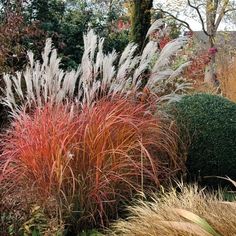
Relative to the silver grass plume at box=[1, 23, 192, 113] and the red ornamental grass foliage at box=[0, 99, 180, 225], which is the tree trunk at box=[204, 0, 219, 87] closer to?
the silver grass plume at box=[1, 23, 192, 113]

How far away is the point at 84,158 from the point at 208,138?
1850 millimetres

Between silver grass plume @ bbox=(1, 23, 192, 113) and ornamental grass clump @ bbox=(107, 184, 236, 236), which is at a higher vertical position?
silver grass plume @ bbox=(1, 23, 192, 113)

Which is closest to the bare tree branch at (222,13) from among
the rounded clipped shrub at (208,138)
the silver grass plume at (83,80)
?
the rounded clipped shrub at (208,138)

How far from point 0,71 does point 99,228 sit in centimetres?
332

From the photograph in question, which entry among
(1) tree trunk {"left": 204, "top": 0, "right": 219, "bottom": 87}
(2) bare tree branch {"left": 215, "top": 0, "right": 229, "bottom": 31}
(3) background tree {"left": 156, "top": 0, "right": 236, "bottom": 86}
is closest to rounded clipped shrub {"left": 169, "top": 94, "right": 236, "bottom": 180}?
(1) tree trunk {"left": 204, "top": 0, "right": 219, "bottom": 87}

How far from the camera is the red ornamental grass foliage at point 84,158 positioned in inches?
147

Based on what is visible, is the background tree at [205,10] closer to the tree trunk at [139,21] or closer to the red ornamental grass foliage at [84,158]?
the tree trunk at [139,21]

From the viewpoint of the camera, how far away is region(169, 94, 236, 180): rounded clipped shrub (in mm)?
5164

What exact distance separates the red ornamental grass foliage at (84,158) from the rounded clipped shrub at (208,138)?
1.14m

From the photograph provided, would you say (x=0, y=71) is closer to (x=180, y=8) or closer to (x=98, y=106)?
(x=98, y=106)

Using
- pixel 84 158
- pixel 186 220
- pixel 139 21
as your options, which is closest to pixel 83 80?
pixel 84 158

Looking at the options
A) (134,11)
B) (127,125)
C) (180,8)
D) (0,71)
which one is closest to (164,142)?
(127,125)

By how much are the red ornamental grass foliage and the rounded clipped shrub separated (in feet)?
3.73

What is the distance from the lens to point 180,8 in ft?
46.2
